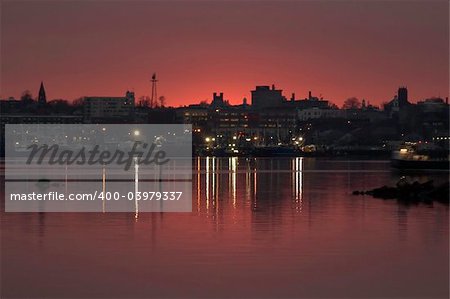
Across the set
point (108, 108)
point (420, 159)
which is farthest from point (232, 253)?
point (108, 108)

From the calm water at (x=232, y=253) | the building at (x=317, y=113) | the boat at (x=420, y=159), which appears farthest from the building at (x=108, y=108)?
the calm water at (x=232, y=253)

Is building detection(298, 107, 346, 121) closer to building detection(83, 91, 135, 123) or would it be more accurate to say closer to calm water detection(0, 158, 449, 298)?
building detection(83, 91, 135, 123)

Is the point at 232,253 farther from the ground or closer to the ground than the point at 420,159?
closer to the ground

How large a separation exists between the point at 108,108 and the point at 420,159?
112431 millimetres

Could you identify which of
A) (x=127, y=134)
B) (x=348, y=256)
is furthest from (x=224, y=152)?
(x=348, y=256)

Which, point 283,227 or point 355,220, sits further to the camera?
point 355,220

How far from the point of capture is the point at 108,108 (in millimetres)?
166750

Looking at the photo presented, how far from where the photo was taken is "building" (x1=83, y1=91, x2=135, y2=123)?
16150 cm

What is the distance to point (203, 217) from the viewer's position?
22.5 metres

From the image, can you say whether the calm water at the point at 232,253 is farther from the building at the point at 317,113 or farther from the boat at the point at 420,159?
the building at the point at 317,113

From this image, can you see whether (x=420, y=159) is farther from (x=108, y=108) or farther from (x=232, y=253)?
(x=108, y=108)

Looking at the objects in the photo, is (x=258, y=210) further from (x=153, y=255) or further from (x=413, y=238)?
(x=153, y=255)

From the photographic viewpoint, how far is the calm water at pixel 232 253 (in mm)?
13359

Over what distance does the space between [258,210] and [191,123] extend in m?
132
